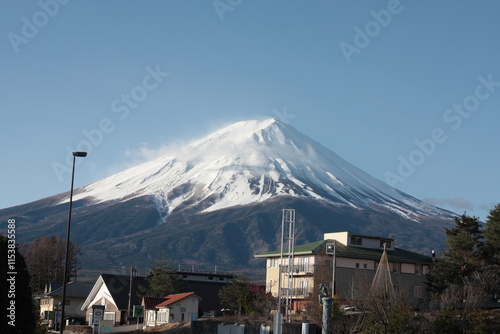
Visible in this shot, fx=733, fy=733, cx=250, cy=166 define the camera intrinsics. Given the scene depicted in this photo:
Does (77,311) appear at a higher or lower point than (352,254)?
lower

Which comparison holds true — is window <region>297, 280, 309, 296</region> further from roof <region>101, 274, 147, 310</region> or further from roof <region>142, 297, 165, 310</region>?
roof <region>101, 274, 147, 310</region>

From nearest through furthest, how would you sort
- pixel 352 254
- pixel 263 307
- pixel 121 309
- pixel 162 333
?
pixel 162 333 < pixel 263 307 < pixel 352 254 < pixel 121 309

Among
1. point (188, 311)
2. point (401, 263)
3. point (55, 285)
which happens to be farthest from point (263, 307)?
point (55, 285)

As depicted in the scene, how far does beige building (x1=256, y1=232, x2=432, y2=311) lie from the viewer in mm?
64188

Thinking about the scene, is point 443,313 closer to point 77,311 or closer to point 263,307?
point 263,307

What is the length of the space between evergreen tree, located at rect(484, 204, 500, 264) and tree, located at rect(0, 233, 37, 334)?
40.9 meters

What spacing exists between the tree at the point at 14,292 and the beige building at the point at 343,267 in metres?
35.8

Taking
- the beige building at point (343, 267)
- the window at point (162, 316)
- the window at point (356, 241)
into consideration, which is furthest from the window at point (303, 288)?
the window at point (162, 316)

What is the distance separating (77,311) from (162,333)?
115 feet

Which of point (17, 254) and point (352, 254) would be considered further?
point (352, 254)

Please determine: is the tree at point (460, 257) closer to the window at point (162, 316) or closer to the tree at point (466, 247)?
the tree at point (466, 247)

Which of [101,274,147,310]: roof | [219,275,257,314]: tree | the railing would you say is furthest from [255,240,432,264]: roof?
[101,274,147,310]: roof

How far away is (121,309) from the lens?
78.8 m

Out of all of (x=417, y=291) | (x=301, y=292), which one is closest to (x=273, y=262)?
(x=301, y=292)
